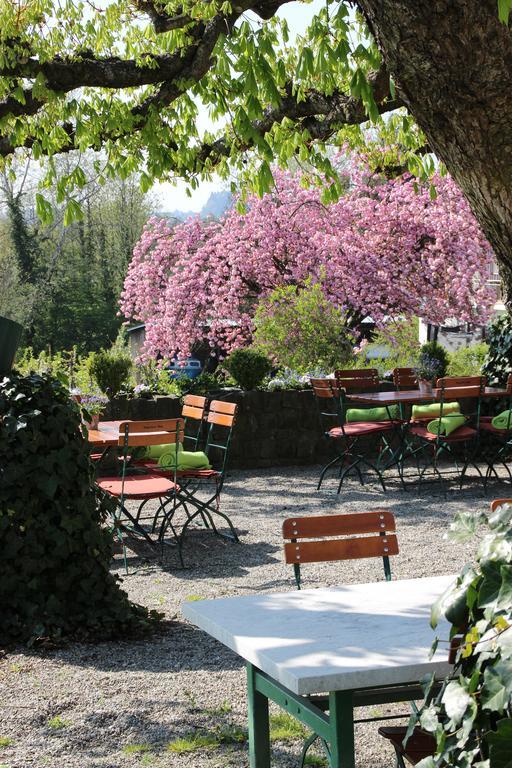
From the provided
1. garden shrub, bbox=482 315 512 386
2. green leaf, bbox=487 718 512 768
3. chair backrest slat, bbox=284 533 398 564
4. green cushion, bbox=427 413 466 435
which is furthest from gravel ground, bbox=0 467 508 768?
garden shrub, bbox=482 315 512 386

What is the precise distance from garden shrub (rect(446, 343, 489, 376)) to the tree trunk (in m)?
9.48

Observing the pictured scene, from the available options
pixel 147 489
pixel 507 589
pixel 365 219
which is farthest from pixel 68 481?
pixel 365 219

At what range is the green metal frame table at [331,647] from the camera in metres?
2.13

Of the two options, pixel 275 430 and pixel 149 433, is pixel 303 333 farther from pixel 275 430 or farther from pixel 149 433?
pixel 149 433

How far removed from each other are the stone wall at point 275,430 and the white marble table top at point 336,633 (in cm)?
808

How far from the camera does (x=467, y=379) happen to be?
951 cm

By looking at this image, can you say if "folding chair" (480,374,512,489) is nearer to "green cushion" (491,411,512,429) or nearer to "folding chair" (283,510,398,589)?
"green cushion" (491,411,512,429)

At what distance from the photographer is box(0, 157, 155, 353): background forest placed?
34.8m

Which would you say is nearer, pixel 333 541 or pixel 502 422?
pixel 333 541

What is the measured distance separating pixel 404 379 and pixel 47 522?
6.69 metres

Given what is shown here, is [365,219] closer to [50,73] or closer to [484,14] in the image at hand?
[50,73]

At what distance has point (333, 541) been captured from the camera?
3.52 m

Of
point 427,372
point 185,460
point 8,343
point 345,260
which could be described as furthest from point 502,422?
point 345,260

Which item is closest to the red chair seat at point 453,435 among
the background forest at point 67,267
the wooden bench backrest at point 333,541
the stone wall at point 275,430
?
the stone wall at point 275,430
